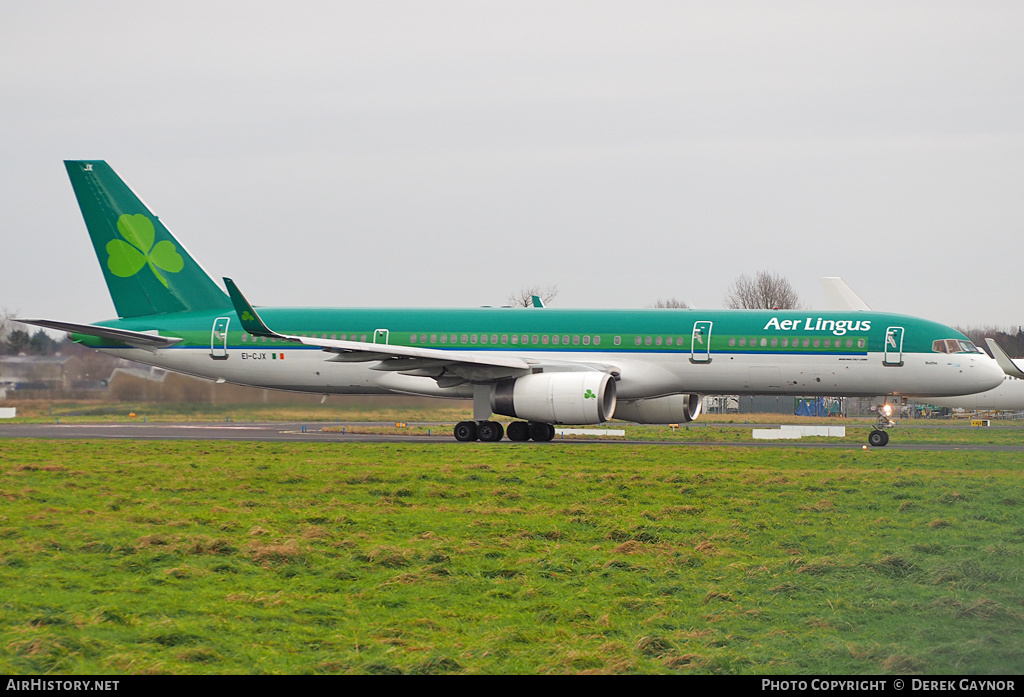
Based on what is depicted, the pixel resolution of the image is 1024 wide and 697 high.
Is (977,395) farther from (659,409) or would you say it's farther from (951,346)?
(659,409)

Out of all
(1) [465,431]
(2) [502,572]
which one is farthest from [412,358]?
(2) [502,572]

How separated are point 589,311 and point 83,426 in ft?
63.8

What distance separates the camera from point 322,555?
39.9ft

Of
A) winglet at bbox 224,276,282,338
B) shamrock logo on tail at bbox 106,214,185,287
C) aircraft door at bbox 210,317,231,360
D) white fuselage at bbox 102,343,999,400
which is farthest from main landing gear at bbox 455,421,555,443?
shamrock logo on tail at bbox 106,214,185,287

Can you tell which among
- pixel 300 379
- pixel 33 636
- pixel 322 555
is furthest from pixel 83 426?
pixel 33 636

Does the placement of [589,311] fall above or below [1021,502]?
above

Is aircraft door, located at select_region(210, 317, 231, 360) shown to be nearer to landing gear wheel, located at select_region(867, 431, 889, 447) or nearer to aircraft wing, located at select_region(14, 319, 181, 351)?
aircraft wing, located at select_region(14, 319, 181, 351)

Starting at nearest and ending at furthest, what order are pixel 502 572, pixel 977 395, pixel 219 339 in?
pixel 502 572, pixel 219 339, pixel 977 395

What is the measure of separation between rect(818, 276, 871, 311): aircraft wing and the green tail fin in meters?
31.9

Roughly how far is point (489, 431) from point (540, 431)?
1808 millimetres

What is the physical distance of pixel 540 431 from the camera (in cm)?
3306
